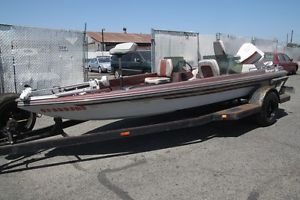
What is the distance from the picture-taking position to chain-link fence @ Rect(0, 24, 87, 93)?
31.1ft

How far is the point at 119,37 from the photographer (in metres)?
54.6

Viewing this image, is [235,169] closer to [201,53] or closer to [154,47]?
[154,47]

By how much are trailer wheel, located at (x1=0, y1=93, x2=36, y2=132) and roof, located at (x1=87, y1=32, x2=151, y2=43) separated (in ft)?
155

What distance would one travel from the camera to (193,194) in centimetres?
382

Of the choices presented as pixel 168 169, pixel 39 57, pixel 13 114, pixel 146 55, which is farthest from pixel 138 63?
pixel 168 169

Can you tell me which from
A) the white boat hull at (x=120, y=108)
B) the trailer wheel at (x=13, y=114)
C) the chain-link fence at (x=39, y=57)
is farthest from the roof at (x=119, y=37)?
the trailer wheel at (x=13, y=114)

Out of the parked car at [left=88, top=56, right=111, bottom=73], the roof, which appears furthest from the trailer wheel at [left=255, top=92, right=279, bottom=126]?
the roof

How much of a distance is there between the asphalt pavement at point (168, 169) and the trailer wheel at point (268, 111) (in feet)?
0.88

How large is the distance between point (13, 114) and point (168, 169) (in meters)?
2.59

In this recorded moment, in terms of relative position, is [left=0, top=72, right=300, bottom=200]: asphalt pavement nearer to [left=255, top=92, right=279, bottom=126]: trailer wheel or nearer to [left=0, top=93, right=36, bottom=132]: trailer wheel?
[left=255, top=92, right=279, bottom=126]: trailer wheel

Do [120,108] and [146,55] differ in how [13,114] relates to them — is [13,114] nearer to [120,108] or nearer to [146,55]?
[120,108]

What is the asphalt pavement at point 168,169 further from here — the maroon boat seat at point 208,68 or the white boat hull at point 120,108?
the maroon boat seat at point 208,68

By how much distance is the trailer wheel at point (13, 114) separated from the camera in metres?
5.16

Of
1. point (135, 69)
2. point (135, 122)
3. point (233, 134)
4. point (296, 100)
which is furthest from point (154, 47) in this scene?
point (233, 134)
